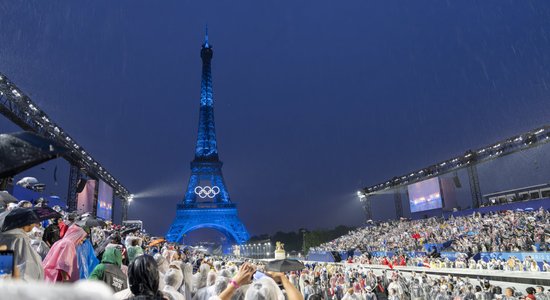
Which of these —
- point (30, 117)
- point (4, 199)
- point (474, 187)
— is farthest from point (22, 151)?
point (474, 187)

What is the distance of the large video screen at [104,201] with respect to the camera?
3738 cm

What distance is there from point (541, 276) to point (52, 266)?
686 inches

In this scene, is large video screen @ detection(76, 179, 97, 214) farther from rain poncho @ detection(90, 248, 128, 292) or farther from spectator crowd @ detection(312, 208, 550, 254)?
rain poncho @ detection(90, 248, 128, 292)

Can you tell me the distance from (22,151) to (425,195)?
175 ft

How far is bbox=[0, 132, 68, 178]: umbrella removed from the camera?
187cm

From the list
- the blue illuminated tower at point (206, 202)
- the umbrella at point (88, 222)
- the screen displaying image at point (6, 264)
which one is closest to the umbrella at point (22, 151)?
the screen displaying image at point (6, 264)

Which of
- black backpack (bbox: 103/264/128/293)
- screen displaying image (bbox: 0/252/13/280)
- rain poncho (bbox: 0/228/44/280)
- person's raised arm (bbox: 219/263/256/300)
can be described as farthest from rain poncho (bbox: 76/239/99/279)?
person's raised arm (bbox: 219/263/256/300)

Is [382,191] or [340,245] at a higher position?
[382,191]

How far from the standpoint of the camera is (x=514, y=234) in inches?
986

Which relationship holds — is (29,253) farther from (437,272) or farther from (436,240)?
(436,240)

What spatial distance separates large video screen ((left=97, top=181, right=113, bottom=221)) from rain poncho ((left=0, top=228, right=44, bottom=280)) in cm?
3610

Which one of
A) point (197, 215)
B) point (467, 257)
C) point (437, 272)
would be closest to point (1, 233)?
point (437, 272)

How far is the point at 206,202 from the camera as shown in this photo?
75.2 metres

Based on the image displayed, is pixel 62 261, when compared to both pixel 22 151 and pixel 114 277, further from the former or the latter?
pixel 22 151
